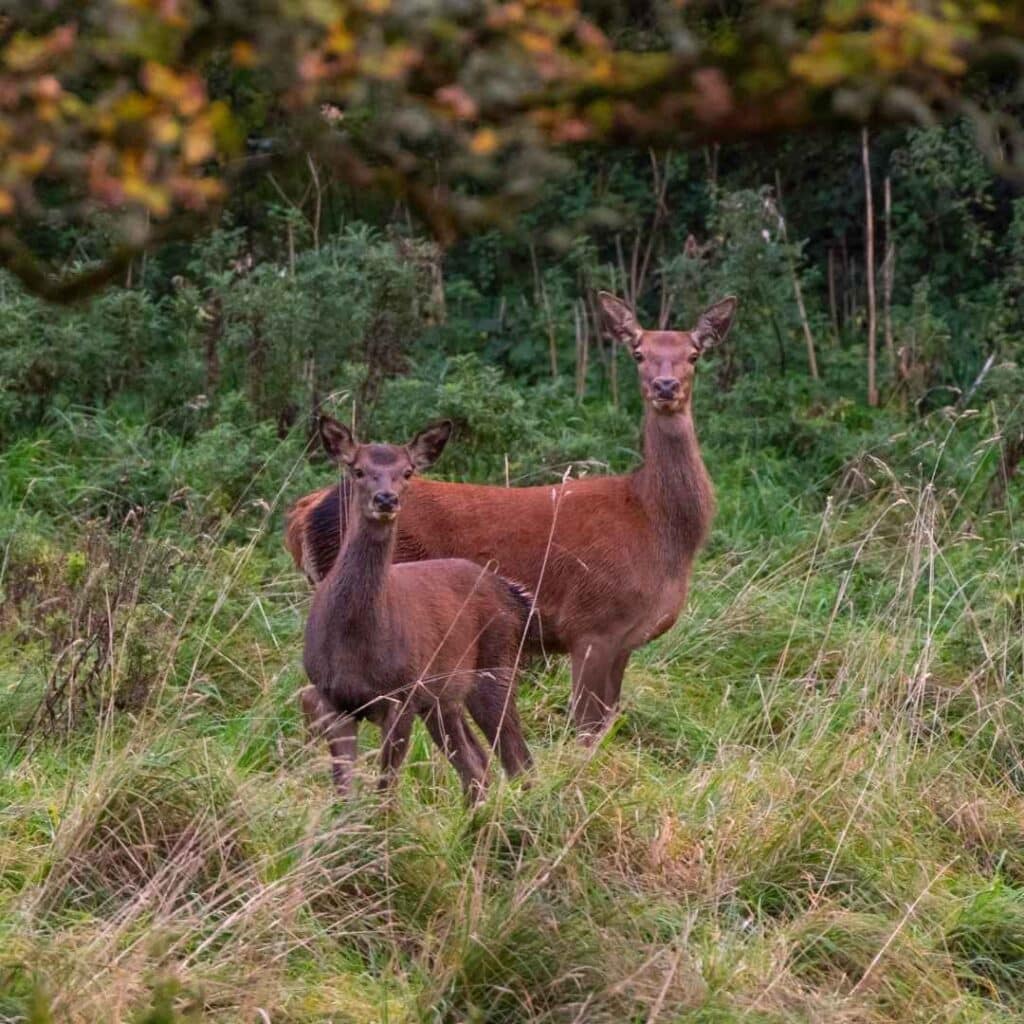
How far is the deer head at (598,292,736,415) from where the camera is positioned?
8289 millimetres

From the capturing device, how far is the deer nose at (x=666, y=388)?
826 cm

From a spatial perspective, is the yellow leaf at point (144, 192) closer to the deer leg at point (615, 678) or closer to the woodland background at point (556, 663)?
the woodland background at point (556, 663)

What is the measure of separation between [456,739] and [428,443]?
3.32 feet

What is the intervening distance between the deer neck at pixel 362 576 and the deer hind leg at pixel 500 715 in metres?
0.56

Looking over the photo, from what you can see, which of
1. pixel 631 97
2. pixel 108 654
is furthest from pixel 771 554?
pixel 631 97

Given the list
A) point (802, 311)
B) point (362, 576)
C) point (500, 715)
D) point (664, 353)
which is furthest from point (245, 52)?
point (802, 311)

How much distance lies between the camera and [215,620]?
804 centimetres

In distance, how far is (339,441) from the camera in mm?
7160

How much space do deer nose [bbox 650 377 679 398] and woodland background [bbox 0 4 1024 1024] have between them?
887mm

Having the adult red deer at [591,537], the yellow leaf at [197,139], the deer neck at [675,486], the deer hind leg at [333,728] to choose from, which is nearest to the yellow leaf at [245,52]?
the yellow leaf at [197,139]

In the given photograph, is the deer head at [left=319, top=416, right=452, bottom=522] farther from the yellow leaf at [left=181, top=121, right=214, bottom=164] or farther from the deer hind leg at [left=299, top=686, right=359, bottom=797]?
the yellow leaf at [left=181, top=121, right=214, bottom=164]

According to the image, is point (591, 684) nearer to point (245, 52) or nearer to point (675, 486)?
point (675, 486)

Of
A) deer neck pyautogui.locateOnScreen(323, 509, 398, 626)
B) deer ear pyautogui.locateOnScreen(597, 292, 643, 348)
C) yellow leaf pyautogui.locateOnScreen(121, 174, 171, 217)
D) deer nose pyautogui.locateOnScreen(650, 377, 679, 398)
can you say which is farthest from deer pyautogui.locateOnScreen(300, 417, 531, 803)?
yellow leaf pyautogui.locateOnScreen(121, 174, 171, 217)

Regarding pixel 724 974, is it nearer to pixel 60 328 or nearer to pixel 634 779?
pixel 634 779
